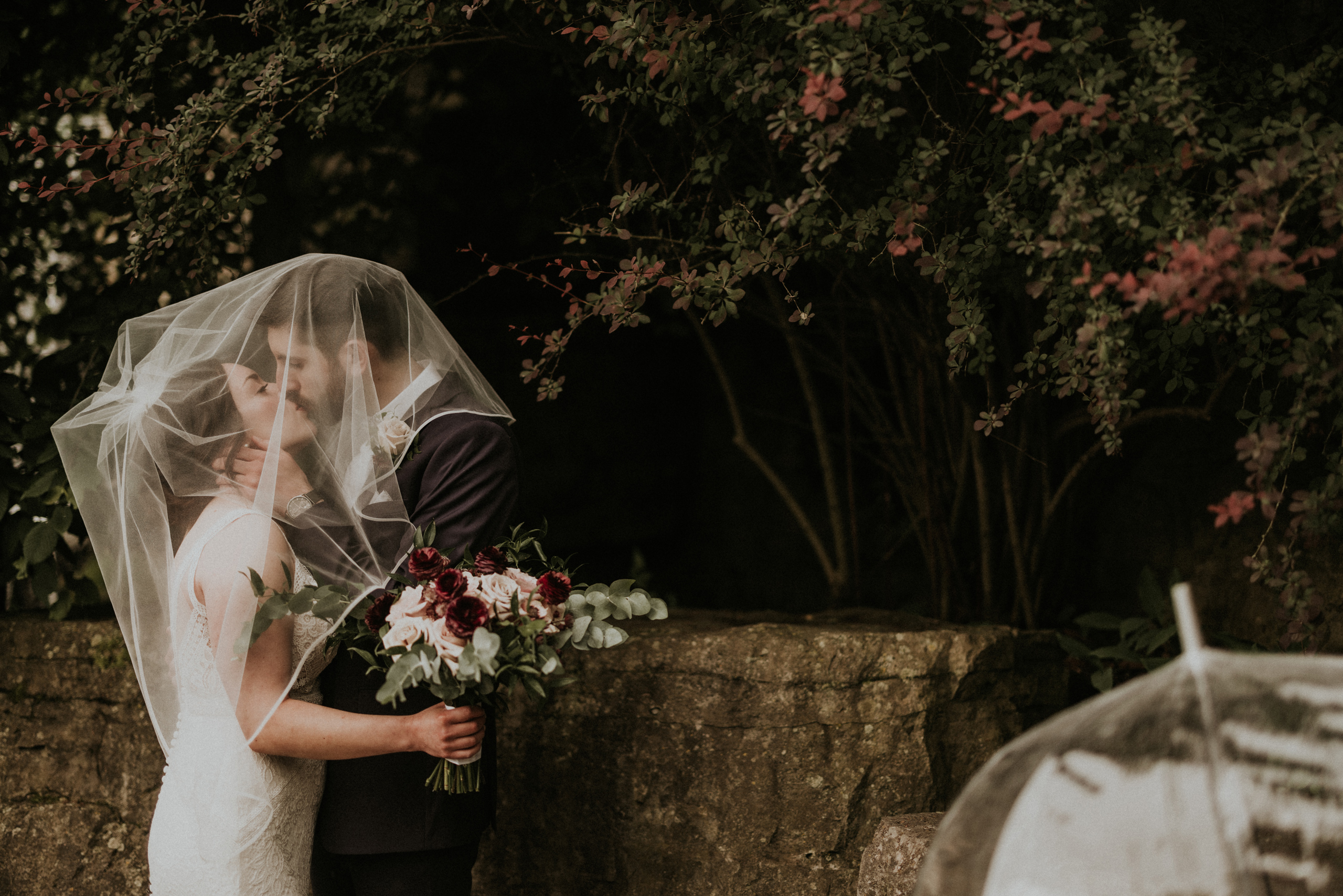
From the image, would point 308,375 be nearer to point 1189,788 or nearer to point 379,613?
point 379,613

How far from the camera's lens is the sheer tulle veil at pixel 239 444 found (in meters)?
1.81

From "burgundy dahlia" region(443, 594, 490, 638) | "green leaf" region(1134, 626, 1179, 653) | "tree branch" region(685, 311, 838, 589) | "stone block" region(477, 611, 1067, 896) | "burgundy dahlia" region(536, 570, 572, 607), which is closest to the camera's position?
"burgundy dahlia" region(443, 594, 490, 638)

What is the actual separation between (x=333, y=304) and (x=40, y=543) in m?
1.50

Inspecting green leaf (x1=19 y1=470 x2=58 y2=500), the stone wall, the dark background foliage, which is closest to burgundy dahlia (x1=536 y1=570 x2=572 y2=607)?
the stone wall

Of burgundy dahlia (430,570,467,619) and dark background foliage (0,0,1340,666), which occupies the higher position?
dark background foliage (0,0,1340,666)

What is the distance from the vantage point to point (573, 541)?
4219 mm

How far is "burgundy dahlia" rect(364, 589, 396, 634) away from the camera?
1.74m

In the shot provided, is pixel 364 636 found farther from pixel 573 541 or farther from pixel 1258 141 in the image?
pixel 573 541

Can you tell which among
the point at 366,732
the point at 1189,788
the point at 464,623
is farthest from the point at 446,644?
the point at 1189,788

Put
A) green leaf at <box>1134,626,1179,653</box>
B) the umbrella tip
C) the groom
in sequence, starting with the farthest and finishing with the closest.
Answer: green leaf at <box>1134,626,1179,653</box> < the groom < the umbrella tip

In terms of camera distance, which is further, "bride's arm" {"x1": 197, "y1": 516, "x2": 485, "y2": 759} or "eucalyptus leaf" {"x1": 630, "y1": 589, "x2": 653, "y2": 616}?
"eucalyptus leaf" {"x1": 630, "y1": 589, "x2": 653, "y2": 616}

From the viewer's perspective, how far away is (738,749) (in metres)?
2.34

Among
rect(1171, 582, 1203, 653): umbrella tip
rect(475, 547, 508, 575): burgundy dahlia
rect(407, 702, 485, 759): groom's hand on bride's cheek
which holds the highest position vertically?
rect(475, 547, 508, 575): burgundy dahlia

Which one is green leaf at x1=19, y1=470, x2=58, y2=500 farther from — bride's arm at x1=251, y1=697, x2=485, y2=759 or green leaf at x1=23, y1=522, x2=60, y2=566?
bride's arm at x1=251, y1=697, x2=485, y2=759
